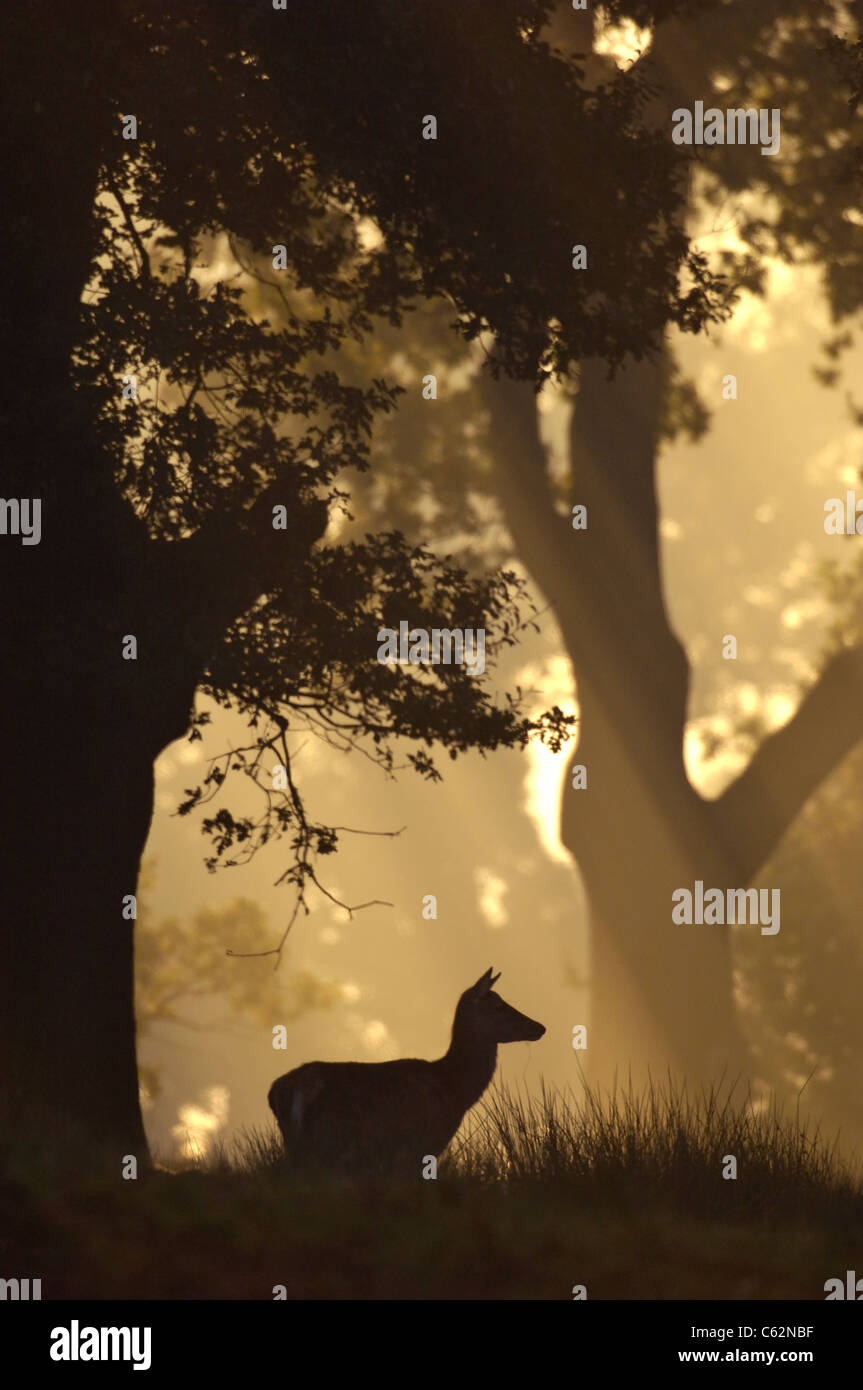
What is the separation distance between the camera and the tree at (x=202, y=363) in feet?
38.5

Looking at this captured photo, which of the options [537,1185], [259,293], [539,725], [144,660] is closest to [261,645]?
[144,660]

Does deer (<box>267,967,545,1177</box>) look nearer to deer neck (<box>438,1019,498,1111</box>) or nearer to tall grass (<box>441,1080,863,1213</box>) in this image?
deer neck (<box>438,1019,498,1111</box>)

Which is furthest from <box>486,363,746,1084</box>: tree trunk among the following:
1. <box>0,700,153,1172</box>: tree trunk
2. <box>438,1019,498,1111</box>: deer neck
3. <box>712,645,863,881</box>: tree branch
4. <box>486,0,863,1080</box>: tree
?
<box>0,700,153,1172</box>: tree trunk

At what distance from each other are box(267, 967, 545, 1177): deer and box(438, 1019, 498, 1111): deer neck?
33 mm

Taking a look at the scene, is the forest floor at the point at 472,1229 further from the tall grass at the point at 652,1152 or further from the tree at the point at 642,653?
the tree at the point at 642,653

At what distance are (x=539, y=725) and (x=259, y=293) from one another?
14.8 metres

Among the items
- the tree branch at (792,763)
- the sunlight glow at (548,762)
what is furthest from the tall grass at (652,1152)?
the tree branch at (792,763)

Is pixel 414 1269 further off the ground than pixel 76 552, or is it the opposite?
pixel 76 552

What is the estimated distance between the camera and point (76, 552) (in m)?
12.0

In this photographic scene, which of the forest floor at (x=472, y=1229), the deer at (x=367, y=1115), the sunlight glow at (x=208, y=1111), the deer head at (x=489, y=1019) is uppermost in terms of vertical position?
the deer head at (x=489, y=1019)

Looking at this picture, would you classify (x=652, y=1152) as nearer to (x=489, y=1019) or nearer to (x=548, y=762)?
(x=489, y=1019)

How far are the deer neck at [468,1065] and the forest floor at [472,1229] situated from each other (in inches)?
45.1

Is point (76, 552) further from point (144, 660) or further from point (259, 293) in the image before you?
point (259, 293)

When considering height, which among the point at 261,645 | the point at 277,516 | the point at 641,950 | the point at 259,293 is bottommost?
the point at 641,950
